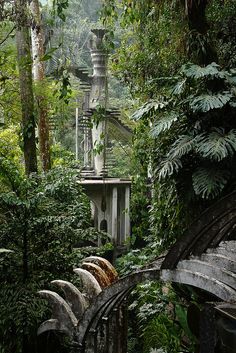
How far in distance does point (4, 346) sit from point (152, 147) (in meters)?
2.79

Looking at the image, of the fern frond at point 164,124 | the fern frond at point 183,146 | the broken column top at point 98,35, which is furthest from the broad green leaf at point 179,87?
the broken column top at point 98,35

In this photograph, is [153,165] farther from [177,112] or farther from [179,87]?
[179,87]

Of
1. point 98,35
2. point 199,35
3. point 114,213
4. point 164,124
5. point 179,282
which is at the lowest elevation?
point 114,213

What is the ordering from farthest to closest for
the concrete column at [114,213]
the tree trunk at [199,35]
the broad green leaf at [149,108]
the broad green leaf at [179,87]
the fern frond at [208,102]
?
the concrete column at [114,213]
the tree trunk at [199,35]
the broad green leaf at [149,108]
the broad green leaf at [179,87]
the fern frond at [208,102]

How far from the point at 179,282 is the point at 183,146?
1.82 metres

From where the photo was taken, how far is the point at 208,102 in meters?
4.55

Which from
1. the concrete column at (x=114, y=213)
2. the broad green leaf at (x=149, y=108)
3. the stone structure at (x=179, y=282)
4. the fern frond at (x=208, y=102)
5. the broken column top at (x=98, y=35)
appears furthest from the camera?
the concrete column at (x=114, y=213)

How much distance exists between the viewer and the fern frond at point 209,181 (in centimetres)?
441

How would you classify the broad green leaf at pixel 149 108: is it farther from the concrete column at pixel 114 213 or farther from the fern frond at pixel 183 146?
the concrete column at pixel 114 213

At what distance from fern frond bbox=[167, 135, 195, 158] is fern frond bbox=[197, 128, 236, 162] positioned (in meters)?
0.08

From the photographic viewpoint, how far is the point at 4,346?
477cm

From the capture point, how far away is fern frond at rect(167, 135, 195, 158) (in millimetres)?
4557

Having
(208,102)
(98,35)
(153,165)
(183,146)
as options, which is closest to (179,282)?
(183,146)

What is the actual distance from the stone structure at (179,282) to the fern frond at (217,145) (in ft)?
2.69
